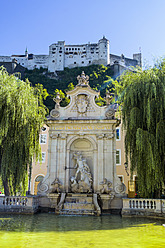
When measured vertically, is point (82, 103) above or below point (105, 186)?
above

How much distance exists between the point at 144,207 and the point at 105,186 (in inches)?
118

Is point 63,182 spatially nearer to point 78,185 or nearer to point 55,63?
point 78,185

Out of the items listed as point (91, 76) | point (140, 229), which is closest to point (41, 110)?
point (140, 229)

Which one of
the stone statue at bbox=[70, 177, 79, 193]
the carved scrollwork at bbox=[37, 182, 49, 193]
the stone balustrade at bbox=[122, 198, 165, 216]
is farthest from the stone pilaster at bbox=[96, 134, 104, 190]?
the carved scrollwork at bbox=[37, 182, 49, 193]

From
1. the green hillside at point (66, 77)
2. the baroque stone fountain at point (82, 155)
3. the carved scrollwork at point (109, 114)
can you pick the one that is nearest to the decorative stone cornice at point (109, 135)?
the baroque stone fountain at point (82, 155)

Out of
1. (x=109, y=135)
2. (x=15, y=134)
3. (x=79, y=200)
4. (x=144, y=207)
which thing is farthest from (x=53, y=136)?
(x=144, y=207)

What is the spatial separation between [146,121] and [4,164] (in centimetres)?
826

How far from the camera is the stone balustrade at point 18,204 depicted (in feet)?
46.5

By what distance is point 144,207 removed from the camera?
14.0 m

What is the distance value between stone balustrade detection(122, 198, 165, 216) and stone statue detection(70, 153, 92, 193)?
10.8ft

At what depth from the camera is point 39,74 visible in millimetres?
88375

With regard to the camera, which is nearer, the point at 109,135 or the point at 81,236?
the point at 81,236

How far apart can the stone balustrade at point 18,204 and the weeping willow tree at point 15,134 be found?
2.99 feet

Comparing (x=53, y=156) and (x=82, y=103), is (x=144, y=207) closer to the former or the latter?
(x=53, y=156)
